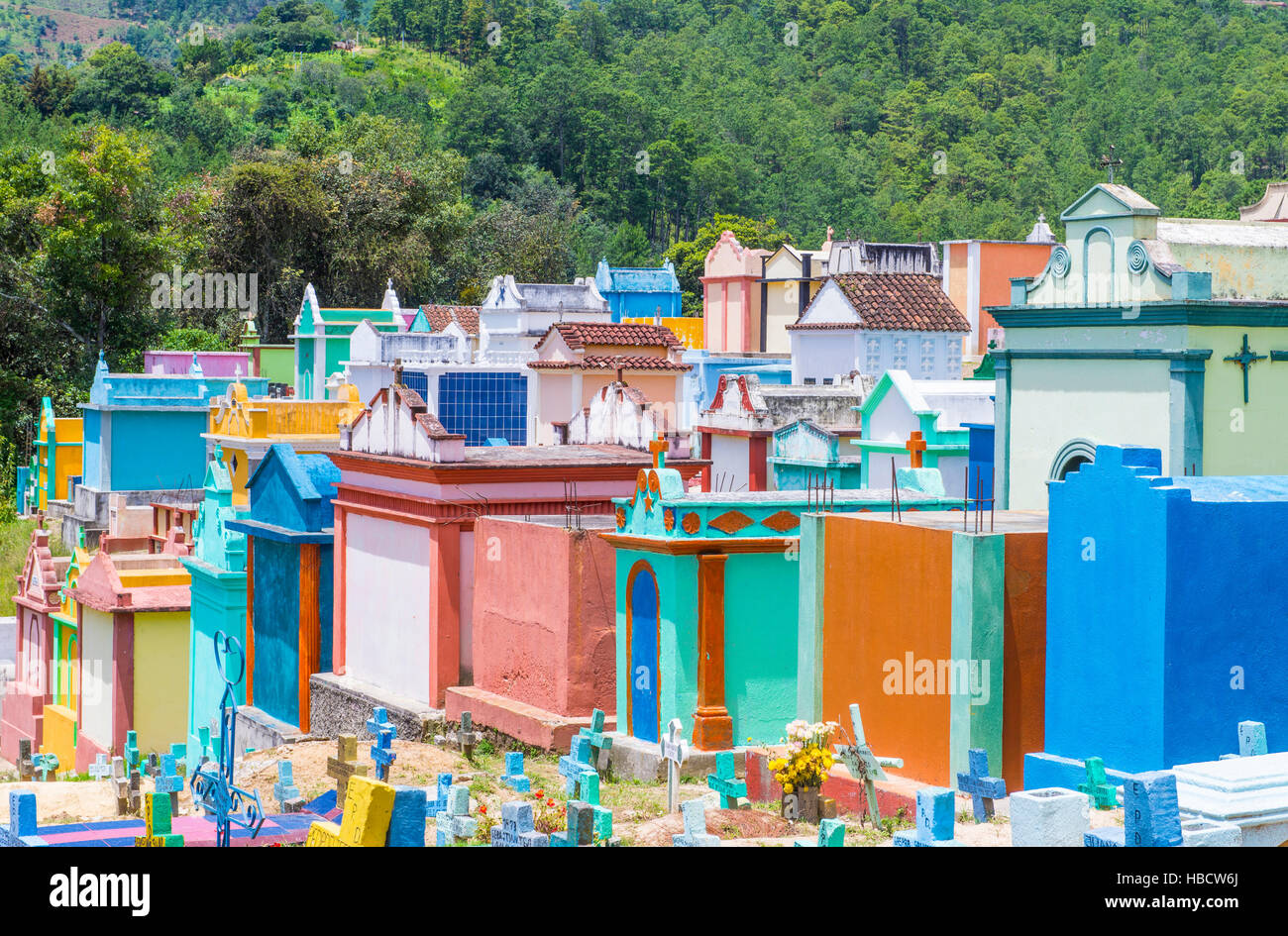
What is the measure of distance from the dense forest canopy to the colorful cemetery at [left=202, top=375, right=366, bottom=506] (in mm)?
27067

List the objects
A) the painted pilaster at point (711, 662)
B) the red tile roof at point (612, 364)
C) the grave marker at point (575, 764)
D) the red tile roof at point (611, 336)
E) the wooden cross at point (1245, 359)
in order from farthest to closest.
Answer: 1. the red tile roof at point (611, 336)
2. the red tile roof at point (612, 364)
3. the wooden cross at point (1245, 359)
4. the painted pilaster at point (711, 662)
5. the grave marker at point (575, 764)

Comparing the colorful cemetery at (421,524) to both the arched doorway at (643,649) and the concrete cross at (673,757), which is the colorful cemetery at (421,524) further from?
the concrete cross at (673,757)

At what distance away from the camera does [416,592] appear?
22344 millimetres

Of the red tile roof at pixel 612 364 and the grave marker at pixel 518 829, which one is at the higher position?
the red tile roof at pixel 612 364

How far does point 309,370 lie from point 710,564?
1528 inches

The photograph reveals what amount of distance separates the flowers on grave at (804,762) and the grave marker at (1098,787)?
233 centimetres

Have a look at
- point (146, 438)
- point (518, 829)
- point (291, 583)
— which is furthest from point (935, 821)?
point (146, 438)

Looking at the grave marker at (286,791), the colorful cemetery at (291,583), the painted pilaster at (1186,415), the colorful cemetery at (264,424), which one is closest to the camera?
the grave marker at (286,791)

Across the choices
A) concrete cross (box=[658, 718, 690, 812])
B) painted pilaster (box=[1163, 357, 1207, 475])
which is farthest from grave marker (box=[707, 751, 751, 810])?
painted pilaster (box=[1163, 357, 1207, 475])

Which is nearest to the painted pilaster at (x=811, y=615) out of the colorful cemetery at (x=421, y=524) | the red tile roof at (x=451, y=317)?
the colorful cemetery at (x=421, y=524)

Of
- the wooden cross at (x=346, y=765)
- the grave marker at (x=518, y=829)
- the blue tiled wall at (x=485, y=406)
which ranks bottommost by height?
the wooden cross at (x=346, y=765)

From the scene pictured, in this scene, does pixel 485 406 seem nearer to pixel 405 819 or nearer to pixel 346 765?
pixel 346 765

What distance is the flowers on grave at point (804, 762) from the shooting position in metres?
15.1
